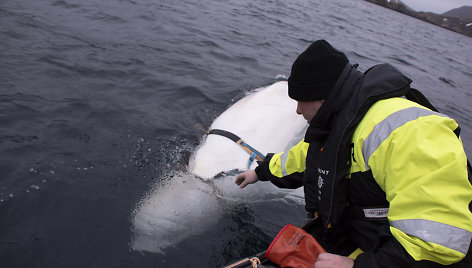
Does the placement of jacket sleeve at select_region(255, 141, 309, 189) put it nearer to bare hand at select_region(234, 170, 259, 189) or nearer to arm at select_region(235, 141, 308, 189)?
arm at select_region(235, 141, 308, 189)

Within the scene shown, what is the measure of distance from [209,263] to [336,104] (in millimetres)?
2097

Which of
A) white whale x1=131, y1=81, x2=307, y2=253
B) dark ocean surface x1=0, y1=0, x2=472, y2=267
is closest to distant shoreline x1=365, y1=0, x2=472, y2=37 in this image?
dark ocean surface x1=0, y1=0, x2=472, y2=267

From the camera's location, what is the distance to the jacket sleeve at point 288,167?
2982 millimetres

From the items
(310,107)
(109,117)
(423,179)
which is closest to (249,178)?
(310,107)

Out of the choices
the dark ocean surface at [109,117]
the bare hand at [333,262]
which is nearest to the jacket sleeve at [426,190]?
the bare hand at [333,262]

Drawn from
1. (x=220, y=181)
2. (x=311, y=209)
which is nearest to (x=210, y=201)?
(x=220, y=181)

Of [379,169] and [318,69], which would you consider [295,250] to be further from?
[318,69]

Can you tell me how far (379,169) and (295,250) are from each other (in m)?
0.96

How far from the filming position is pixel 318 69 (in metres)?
2.27

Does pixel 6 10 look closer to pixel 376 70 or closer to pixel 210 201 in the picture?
pixel 210 201

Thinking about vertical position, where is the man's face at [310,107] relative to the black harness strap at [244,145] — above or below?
above

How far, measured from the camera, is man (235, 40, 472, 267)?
1.67 metres

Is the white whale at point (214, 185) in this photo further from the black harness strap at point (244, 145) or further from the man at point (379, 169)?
the man at point (379, 169)

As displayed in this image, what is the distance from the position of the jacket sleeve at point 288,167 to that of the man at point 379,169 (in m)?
0.05
